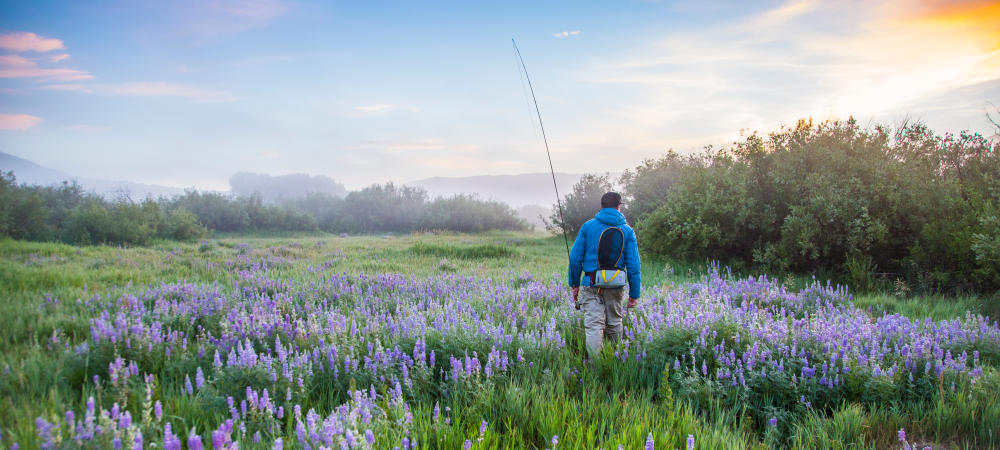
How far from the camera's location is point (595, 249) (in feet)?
19.5

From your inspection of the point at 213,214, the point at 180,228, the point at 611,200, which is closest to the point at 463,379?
the point at 611,200

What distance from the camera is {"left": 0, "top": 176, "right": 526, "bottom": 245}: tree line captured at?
13.3m

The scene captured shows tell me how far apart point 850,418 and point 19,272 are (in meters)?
11.5

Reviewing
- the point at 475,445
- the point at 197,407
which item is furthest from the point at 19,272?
the point at 475,445

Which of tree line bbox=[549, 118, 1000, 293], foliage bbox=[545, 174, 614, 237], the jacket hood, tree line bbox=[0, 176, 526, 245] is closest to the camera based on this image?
the jacket hood

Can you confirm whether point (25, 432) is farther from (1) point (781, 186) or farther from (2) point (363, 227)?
(2) point (363, 227)

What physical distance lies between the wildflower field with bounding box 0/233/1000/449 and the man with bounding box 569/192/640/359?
324 millimetres

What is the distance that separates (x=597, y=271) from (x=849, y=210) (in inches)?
354

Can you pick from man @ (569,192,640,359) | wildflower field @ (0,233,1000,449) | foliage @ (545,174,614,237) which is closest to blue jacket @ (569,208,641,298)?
man @ (569,192,640,359)

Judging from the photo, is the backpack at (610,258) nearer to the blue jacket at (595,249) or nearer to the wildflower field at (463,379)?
the blue jacket at (595,249)

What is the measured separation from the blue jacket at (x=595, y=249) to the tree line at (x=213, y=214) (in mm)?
10888

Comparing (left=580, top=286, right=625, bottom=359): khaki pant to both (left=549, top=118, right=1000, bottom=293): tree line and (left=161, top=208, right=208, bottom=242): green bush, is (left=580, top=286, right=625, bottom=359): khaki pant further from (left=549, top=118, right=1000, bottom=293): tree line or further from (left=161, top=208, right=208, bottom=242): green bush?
(left=161, top=208, right=208, bottom=242): green bush

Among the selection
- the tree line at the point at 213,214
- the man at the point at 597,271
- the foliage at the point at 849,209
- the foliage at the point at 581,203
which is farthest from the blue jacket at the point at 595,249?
the foliage at the point at 581,203

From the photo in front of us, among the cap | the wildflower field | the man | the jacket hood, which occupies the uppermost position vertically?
the cap
